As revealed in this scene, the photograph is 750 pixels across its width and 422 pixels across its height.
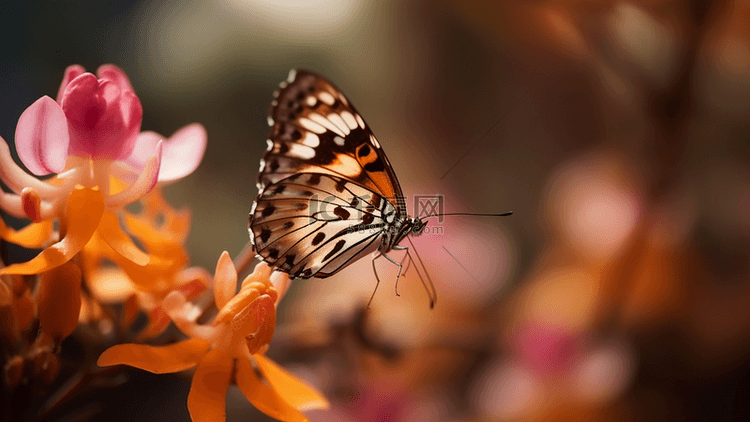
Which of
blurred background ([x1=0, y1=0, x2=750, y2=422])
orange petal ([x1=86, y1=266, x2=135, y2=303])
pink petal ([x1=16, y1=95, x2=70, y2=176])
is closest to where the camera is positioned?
pink petal ([x1=16, y1=95, x2=70, y2=176])

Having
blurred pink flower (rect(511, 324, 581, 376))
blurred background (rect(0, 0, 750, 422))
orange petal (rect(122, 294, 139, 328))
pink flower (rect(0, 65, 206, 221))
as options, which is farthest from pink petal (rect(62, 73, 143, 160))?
blurred pink flower (rect(511, 324, 581, 376))

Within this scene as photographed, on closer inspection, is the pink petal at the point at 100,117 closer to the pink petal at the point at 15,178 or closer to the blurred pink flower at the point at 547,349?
the pink petal at the point at 15,178

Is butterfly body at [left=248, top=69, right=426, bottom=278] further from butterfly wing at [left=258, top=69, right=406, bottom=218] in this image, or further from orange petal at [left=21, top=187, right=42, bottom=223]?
orange petal at [left=21, top=187, right=42, bottom=223]

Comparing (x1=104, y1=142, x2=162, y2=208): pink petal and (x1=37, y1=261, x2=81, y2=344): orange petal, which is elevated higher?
(x1=104, y1=142, x2=162, y2=208): pink petal

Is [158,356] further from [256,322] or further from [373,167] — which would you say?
[373,167]

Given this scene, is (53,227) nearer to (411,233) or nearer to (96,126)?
(96,126)

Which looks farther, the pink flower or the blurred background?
the blurred background

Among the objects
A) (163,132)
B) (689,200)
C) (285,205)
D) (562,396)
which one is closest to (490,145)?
(689,200)
